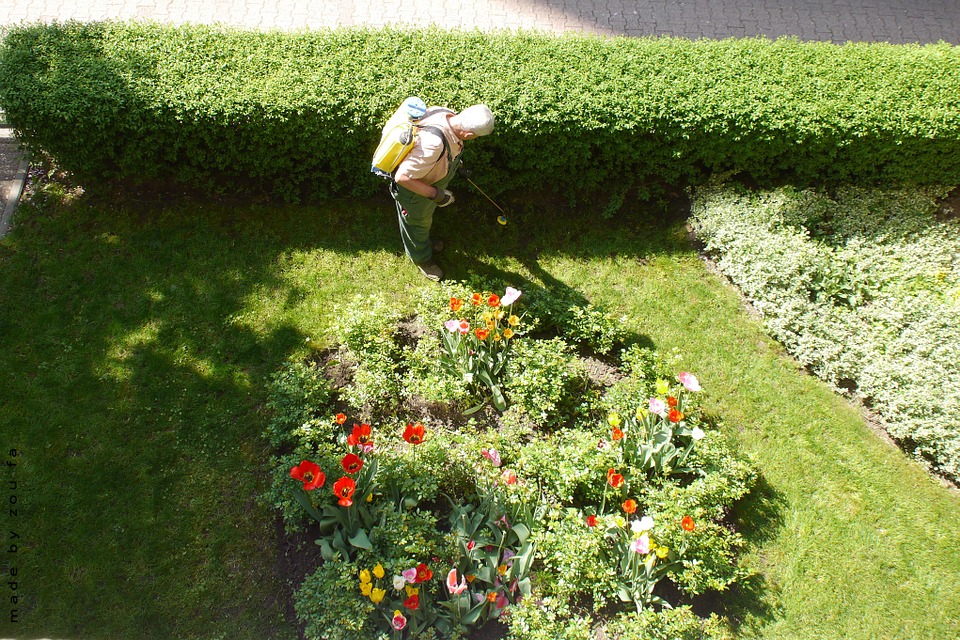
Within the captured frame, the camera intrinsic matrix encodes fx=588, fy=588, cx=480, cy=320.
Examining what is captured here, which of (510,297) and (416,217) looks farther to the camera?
(416,217)

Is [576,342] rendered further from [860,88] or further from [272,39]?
[272,39]

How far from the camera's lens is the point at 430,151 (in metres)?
4.24

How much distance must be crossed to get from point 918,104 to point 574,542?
5181 mm

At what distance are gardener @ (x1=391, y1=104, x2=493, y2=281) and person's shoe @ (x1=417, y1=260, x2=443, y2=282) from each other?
1.76 feet

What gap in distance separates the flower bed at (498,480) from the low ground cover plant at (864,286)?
1.34 meters

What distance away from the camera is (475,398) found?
479cm

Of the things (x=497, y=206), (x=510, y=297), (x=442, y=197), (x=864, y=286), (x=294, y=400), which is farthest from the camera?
(x=497, y=206)

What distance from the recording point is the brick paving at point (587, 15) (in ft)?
23.0

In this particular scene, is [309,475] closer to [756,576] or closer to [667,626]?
[667,626]

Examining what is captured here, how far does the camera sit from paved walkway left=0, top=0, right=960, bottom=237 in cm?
699

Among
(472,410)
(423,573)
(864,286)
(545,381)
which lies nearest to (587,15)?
(864,286)

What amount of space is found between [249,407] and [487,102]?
10.9 feet

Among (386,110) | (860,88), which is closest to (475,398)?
(386,110)

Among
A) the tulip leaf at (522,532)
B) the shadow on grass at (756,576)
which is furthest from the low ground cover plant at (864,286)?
the tulip leaf at (522,532)
